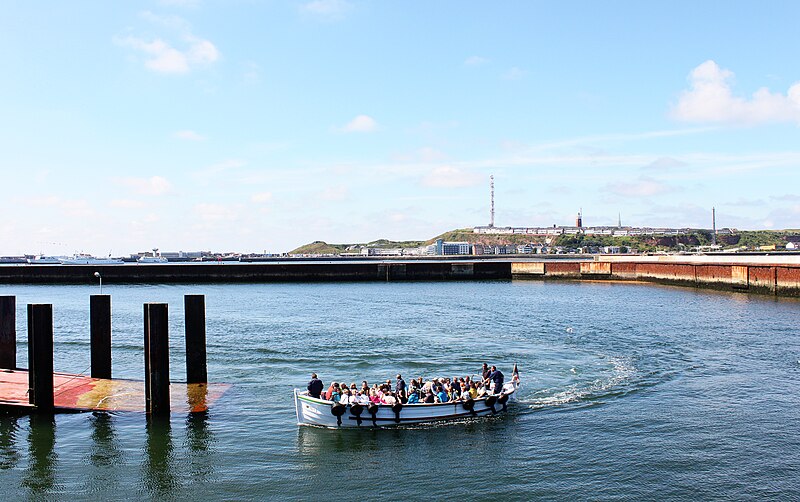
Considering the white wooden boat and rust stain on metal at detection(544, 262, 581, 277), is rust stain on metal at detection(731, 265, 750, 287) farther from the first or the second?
the white wooden boat

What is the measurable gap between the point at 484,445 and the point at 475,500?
421 centimetres

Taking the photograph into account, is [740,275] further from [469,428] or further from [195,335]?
[195,335]

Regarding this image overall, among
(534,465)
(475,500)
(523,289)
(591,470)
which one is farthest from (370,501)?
(523,289)

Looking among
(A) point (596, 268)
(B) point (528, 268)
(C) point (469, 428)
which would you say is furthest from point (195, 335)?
(B) point (528, 268)

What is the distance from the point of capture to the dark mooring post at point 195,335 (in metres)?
25.5

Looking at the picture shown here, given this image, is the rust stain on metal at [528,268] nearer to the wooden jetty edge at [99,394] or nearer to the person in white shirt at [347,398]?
the wooden jetty edge at [99,394]

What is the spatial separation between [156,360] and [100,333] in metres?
5.39

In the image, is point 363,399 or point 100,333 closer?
point 363,399

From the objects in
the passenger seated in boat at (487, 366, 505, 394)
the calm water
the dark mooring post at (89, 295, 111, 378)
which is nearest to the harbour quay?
the calm water

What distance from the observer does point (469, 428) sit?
23.3 meters

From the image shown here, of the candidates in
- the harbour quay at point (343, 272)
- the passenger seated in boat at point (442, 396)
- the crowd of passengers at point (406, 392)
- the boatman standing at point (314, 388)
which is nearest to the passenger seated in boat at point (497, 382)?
the crowd of passengers at point (406, 392)

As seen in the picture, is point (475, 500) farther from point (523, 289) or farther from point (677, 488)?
point (523, 289)

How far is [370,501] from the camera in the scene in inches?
678

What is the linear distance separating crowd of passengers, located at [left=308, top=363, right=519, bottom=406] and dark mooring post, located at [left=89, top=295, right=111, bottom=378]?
9.12m
